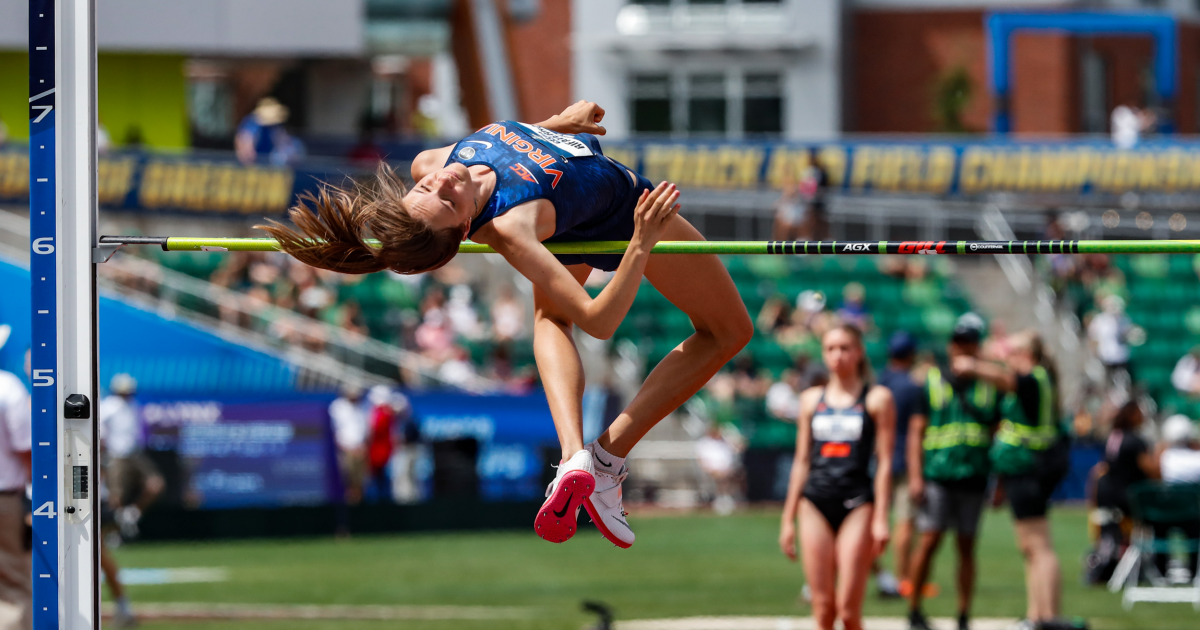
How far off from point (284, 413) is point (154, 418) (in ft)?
4.99

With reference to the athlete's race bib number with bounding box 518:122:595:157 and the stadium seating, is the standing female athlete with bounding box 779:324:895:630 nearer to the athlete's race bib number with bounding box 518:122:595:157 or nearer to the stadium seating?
the athlete's race bib number with bounding box 518:122:595:157

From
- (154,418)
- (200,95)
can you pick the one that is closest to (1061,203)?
(154,418)

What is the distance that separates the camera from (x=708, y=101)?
3431cm

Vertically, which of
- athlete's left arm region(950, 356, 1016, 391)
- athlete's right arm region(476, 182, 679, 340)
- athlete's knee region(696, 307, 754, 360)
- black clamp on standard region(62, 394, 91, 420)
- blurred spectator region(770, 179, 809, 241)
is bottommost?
athlete's left arm region(950, 356, 1016, 391)

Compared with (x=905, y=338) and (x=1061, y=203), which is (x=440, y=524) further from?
(x=1061, y=203)

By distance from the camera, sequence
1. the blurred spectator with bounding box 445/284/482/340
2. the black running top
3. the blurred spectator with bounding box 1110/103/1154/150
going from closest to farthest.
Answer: the black running top, the blurred spectator with bounding box 445/284/482/340, the blurred spectator with bounding box 1110/103/1154/150

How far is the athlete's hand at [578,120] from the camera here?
5.72 metres

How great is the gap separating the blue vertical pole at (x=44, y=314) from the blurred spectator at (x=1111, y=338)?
65.6ft

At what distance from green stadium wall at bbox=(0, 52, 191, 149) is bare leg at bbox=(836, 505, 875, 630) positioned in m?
20.7

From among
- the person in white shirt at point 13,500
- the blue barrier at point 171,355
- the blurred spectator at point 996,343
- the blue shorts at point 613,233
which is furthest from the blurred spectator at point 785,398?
the blue shorts at point 613,233

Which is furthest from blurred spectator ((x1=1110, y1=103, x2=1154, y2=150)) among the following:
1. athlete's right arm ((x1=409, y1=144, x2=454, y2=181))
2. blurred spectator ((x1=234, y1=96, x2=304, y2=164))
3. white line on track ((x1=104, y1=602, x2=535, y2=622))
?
athlete's right arm ((x1=409, y1=144, x2=454, y2=181))

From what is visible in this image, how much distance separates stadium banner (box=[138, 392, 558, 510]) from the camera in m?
17.3

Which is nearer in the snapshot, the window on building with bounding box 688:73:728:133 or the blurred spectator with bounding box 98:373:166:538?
the blurred spectator with bounding box 98:373:166:538

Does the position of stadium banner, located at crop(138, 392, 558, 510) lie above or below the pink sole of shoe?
below
